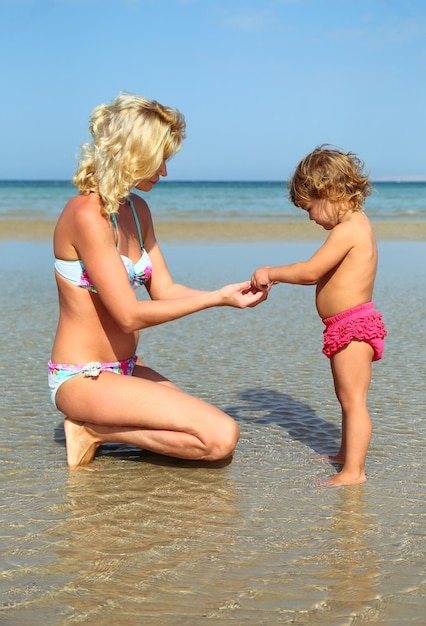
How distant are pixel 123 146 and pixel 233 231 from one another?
52.6 ft

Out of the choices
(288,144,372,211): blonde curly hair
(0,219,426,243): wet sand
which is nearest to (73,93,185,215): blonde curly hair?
(288,144,372,211): blonde curly hair

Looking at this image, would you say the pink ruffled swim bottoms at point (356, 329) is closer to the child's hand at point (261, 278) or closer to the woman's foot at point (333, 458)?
the child's hand at point (261, 278)

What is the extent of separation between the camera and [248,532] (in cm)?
318

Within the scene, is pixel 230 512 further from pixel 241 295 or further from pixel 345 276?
pixel 345 276

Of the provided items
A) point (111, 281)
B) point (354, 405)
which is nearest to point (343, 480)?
point (354, 405)

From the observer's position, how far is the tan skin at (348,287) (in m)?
3.79

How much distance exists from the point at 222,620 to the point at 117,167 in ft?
7.02

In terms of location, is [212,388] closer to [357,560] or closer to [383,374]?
[383,374]

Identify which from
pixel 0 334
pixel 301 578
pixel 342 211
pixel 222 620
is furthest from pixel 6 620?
pixel 0 334

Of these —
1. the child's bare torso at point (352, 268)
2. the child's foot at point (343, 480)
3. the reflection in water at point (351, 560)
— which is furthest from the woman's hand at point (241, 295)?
the reflection in water at point (351, 560)

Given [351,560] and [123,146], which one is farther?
[123,146]

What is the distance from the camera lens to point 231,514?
337cm

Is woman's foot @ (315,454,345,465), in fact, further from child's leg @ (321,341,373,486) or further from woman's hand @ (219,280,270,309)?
woman's hand @ (219,280,270,309)

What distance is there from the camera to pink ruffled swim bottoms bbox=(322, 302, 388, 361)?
386 centimetres
